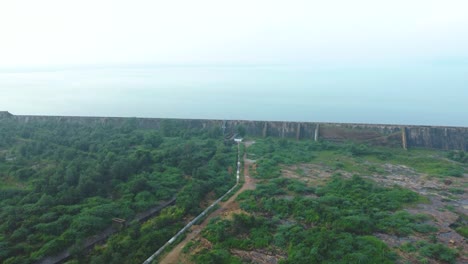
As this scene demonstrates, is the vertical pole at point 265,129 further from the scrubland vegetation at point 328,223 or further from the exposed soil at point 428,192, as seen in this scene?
the scrubland vegetation at point 328,223

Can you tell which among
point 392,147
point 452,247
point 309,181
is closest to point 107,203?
point 309,181

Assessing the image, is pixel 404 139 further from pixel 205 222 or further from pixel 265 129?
pixel 205 222

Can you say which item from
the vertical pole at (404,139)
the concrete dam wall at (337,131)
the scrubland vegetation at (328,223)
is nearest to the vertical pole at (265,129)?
the concrete dam wall at (337,131)

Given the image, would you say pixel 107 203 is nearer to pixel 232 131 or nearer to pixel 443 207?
pixel 443 207

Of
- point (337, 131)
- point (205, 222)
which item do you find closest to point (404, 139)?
point (337, 131)

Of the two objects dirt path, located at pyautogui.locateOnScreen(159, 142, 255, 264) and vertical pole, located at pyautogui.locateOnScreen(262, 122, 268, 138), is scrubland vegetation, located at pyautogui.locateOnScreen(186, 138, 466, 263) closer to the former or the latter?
dirt path, located at pyautogui.locateOnScreen(159, 142, 255, 264)

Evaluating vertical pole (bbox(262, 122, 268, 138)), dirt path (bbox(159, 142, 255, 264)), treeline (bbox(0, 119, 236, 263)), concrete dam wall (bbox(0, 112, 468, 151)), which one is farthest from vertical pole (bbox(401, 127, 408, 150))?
treeline (bbox(0, 119, 236, 263))
